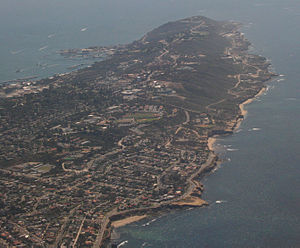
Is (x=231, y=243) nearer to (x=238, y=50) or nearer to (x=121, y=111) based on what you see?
(x=121, y=111)

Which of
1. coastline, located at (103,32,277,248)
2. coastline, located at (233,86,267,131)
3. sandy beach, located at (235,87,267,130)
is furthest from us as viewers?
sandy beach, located at (235,87,267,130)

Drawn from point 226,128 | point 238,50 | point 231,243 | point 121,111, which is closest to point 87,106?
point 121,111

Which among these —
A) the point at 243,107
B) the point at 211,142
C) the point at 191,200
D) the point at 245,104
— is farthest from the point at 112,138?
→ the point at 245,104

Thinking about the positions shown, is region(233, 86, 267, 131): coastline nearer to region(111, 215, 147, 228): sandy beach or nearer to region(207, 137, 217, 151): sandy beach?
region(207, 137, 217, 151): sandy beach

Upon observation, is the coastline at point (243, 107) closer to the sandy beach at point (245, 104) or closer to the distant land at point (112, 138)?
the sandy beach at point (245, 104)

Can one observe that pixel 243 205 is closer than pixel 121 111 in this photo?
Yes

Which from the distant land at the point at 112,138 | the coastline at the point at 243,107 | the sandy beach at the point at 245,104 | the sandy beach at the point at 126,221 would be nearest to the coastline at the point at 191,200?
the sandy beach at the point at 126,221

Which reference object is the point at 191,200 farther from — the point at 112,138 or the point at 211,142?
the point at 112,138

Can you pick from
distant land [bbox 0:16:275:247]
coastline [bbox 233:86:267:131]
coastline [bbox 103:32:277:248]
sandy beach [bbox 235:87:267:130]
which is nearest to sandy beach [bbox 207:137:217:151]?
coastline [bbox 103:32:277:248]

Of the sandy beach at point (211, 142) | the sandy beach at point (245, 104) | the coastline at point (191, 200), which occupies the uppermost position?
the coastline at point (191, 200)
